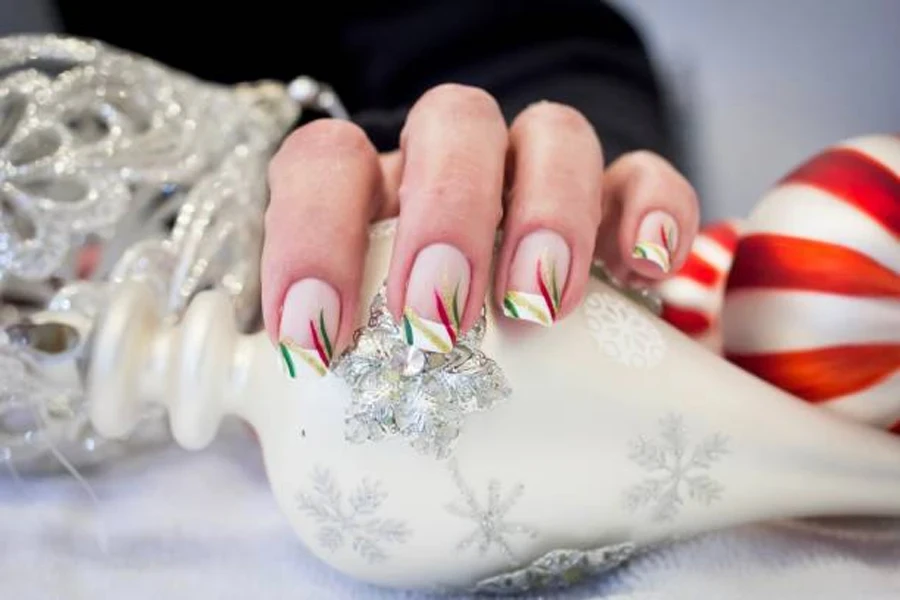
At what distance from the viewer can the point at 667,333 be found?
14.5 inches

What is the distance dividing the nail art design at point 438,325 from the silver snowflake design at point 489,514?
47mm

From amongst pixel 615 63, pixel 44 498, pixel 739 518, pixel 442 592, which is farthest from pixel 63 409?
pixel 615 63

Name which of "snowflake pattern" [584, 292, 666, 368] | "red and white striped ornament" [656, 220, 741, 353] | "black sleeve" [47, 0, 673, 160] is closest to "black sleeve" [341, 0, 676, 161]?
"black sleeve" [47, 0, 673, 160]

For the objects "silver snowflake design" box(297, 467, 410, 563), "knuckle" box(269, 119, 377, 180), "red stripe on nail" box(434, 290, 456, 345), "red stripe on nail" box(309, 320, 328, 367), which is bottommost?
"silver snowflake design" box(297, 467, 410, 563)

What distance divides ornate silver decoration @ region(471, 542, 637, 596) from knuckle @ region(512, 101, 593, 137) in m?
Answer: 0.16

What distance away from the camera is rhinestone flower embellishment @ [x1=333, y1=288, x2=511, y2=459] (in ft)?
1.04

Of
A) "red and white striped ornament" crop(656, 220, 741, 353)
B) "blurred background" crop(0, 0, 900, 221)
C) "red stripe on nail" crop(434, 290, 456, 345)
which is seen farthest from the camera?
"blurred background" crop(0, 0, 900, 221)

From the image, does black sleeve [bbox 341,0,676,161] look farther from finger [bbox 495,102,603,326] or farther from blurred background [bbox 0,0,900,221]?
finger [bbox 495,102,603,326]

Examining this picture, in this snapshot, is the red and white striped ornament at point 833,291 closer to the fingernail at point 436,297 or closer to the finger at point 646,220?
the finger at point 646,220

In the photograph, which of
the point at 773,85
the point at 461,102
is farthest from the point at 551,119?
the point at 773,85

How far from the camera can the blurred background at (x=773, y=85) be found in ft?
2.56

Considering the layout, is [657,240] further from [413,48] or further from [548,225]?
[413,48]

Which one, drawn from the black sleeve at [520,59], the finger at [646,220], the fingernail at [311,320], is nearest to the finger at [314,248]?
the fingernail at [311,320]

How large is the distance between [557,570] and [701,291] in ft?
0.53
